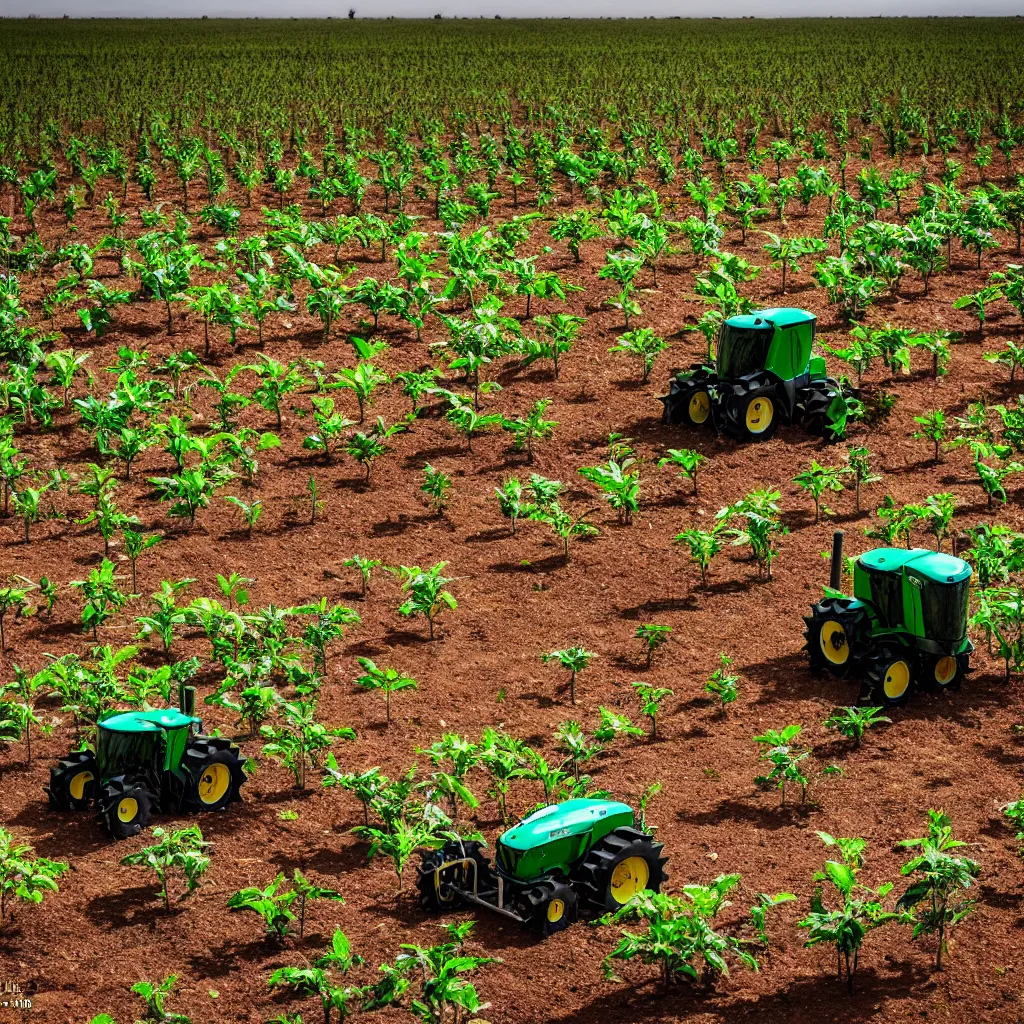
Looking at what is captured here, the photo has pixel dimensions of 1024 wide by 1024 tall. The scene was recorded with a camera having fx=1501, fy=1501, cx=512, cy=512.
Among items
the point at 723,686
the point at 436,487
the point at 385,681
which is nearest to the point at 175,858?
the point at 385,681

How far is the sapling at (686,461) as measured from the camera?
1284 centimetres

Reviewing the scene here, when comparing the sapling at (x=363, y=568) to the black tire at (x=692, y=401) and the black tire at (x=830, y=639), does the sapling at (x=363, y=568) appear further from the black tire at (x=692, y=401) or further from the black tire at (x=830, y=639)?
the black tire at (x=692, y=401)

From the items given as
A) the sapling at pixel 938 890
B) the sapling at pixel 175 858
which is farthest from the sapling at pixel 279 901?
the sapling at pixel 938 890

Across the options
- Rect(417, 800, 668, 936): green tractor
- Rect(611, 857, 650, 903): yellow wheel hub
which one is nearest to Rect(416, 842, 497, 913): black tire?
Rect(417, 800, 668, 936): green tractor

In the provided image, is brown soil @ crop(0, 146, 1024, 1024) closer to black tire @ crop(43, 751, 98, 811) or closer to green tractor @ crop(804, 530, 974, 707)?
black tire @ crop(43, 751, 98, 811)

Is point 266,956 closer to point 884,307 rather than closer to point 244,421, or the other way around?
point 244,421

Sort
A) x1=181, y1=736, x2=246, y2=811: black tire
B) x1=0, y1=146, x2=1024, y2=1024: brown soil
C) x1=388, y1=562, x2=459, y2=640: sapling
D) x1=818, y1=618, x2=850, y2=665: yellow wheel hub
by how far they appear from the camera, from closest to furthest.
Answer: x1=0, y1=146, x2=1024, y2=1024: brown soil < x1=181, y1=736, x2=246, y2=811: black tire < x1=818, y1=618, x2=850, y2=665: yellow wheel hub < x1=388, y1=562, x2=459, y2=640: sapling

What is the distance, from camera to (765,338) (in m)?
13.4

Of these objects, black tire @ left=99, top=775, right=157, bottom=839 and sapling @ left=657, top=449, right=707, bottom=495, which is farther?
sapling @ left=657, top=449, right=707, bottom=495

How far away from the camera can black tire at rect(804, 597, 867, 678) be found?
1013 centimetres

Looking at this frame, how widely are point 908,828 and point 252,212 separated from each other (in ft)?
46.3

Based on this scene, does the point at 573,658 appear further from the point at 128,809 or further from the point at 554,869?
the point at 128,809

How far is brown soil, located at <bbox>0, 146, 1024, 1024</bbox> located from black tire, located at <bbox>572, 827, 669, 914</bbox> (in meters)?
0.19

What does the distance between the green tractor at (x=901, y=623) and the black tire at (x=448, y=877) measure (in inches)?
125
